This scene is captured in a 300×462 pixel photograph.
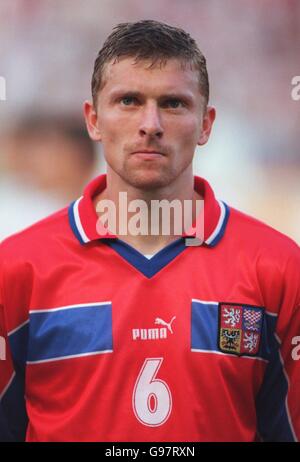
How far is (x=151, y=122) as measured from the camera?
1.61m

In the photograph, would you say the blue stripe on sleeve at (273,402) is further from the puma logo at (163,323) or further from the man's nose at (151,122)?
the man's nose at (151,122)

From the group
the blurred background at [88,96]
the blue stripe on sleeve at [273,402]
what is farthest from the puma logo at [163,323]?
the blurred background at [88,96]

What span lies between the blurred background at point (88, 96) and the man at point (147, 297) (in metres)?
0.63

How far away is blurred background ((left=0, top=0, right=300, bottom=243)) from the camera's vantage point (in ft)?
7.86

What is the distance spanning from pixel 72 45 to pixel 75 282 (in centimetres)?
103

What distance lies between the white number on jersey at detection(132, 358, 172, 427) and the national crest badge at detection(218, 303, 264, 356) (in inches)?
6.3

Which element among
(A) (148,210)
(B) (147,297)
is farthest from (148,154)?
(B) (147,297)

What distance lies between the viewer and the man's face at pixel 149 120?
1.62 meters

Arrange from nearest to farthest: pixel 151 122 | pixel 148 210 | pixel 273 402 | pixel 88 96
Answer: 1. pixel 151 122
2. pixel 148 210
3. pixel 273 402
4. pixel 88 96

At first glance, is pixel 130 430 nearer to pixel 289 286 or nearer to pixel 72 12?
pixel 289 286

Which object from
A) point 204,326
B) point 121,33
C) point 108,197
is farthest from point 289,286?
point 121,33

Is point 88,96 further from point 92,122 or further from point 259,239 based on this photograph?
point 259,239

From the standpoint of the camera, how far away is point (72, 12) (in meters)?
2.44

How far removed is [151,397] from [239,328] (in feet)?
0.84
